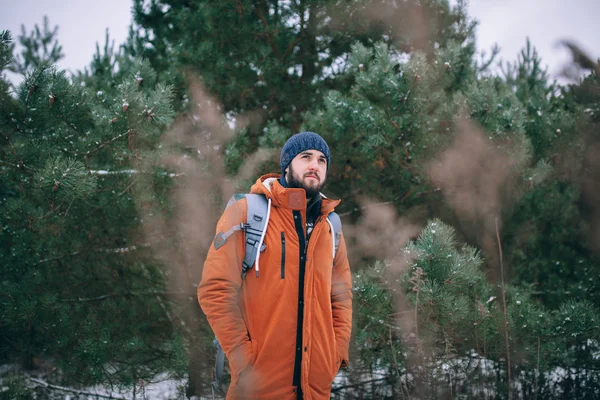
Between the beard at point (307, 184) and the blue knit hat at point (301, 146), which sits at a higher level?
the blue knit hat at point (301, 146)

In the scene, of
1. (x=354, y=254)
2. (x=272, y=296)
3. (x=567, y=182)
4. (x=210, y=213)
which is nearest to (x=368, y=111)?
(x=354, y=254)

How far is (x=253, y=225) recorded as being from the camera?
198 cm

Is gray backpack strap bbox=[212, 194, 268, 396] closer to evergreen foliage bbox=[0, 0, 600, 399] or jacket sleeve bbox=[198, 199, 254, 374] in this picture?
jacket sleeve bbox=[198, 199, 254, 374]

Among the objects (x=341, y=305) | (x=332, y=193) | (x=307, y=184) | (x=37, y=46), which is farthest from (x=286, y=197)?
(x=37, y=46)

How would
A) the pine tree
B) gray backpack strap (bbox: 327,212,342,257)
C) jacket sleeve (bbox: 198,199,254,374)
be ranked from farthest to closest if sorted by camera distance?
the pine tree < gray backpack strap (bbox: 327,212,342,257) < jacket sleeve (bbox: 198,199,254,374)

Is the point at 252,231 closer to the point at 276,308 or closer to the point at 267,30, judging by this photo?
the point at 276,308

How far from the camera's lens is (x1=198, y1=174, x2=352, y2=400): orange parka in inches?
72.1

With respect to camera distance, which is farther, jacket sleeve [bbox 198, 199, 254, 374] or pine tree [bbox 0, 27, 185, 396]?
pine tree [bbox 0, 27, 185, 396]

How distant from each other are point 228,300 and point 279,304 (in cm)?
23

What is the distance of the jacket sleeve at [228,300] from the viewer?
1813 mm

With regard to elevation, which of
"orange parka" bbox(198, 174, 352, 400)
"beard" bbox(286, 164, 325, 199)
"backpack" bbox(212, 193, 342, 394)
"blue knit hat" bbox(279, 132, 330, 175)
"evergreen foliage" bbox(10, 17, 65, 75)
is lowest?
"orange parka" bbox(198, 174, 352, 400)

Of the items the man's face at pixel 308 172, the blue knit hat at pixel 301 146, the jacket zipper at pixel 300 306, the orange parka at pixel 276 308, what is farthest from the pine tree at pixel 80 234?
the jacket zipper at pixel 300 306

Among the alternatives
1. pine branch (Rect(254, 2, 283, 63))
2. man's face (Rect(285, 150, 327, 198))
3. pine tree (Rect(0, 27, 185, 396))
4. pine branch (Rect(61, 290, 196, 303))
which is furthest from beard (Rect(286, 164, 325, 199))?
pine branch (Rect(254, 2, 283, 63))

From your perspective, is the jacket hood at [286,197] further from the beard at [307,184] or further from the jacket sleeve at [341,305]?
the jacket sleeve at [341,305]
